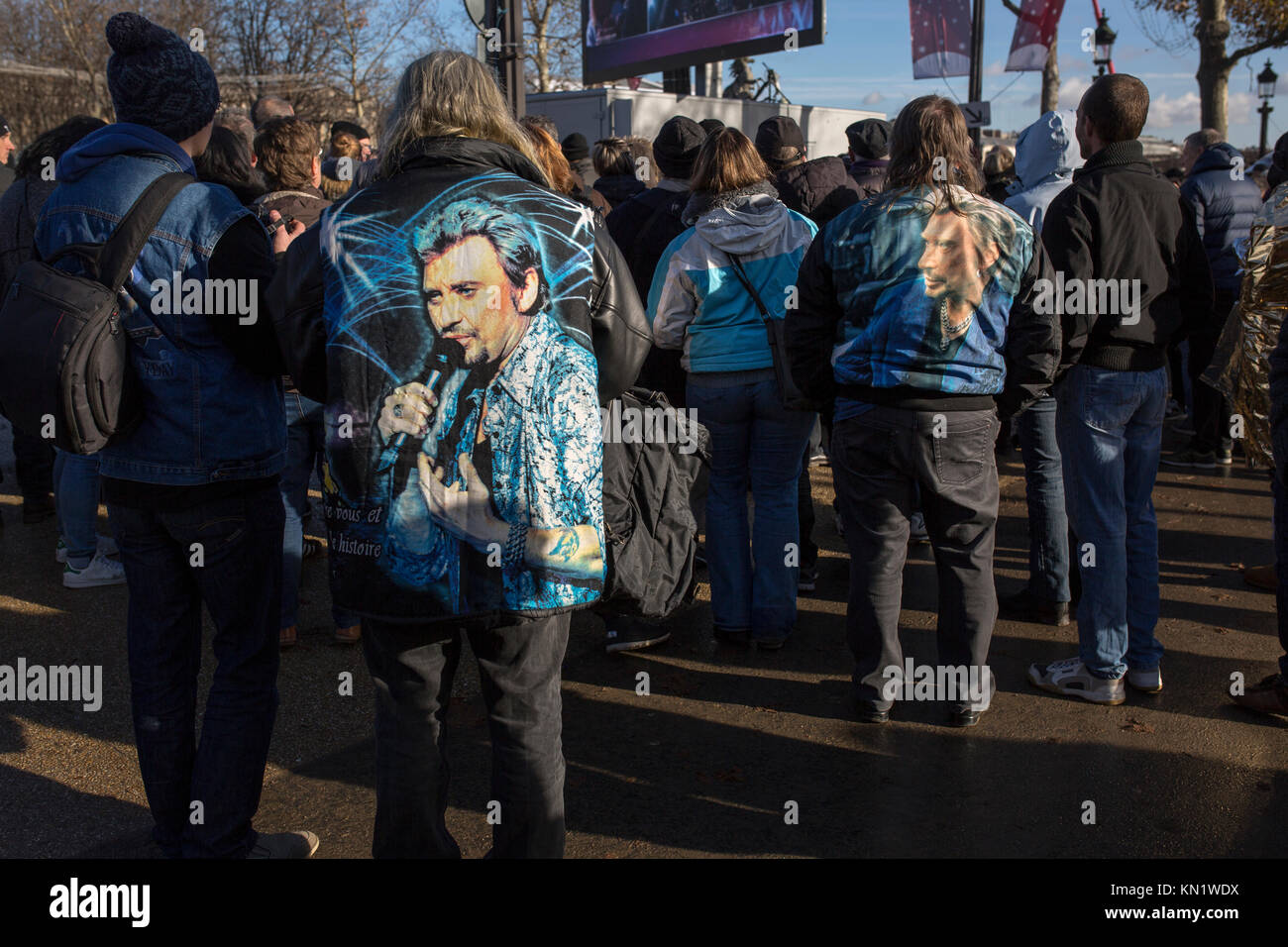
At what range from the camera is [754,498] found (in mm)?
4836

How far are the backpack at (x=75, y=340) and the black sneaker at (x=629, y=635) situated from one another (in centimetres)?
253

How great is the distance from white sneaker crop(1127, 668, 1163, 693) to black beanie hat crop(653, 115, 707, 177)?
3.04 metres

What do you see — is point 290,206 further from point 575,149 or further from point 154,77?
point 575,149

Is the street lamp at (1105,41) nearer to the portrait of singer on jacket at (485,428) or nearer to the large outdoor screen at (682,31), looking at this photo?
the large outdoor screen at (682,31)

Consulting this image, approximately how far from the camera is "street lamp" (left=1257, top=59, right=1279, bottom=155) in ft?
90.1

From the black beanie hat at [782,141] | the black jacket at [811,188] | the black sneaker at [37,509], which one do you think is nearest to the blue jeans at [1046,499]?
the black jacket at [811,188]

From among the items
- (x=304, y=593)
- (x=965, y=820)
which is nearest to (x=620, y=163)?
(x=304, y=593)

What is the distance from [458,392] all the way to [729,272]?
2.37m

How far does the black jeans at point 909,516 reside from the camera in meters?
3.80

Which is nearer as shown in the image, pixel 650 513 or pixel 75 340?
pixel 75 340

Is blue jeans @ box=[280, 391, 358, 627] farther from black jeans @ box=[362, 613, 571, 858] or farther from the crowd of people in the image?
black jeans @ box=[362, 613, 571, 858]

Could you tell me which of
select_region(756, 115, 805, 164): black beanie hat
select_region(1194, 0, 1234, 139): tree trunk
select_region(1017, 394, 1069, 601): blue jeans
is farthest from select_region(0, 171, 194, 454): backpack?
select_region(1194, 0, 1234, 139): tree trunk

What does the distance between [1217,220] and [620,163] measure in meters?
4.04

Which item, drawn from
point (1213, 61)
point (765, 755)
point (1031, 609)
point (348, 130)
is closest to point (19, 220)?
point (348, 130)
